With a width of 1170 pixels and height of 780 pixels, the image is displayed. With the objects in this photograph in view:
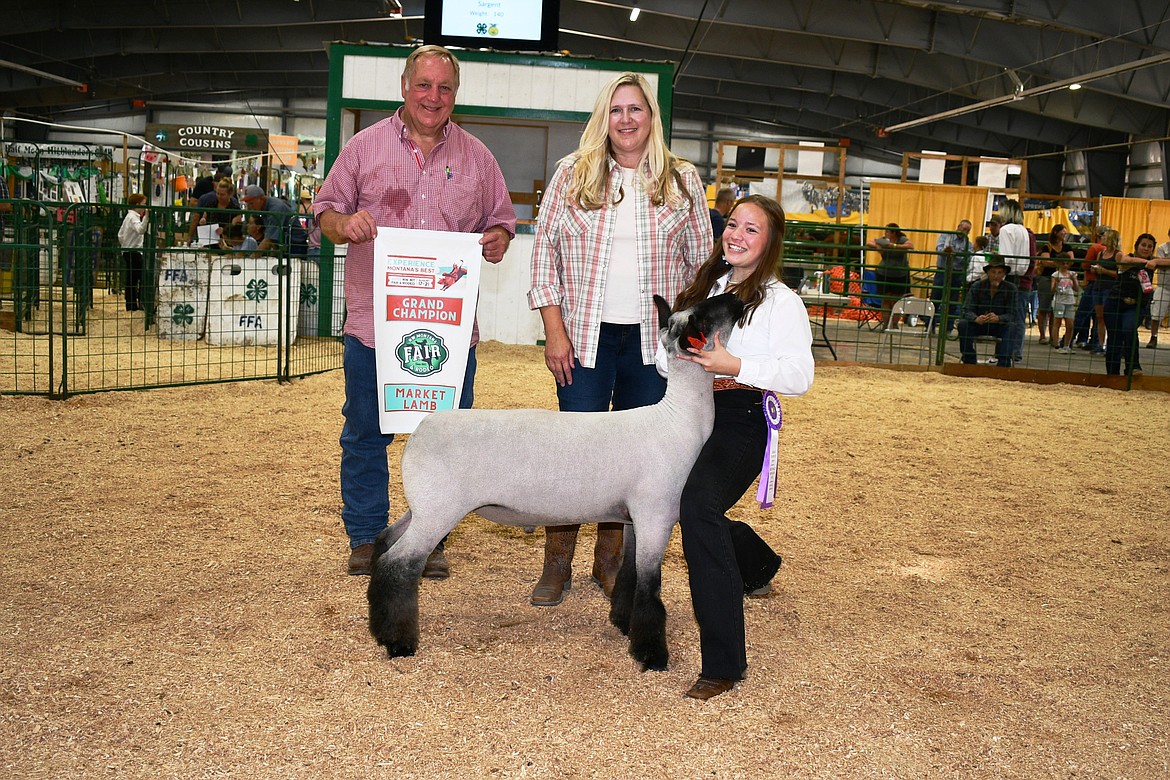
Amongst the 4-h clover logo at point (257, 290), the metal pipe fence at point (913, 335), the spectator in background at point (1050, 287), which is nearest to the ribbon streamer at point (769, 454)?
the metal pipe fence at point (913, 335)

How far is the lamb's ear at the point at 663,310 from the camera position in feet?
10.6

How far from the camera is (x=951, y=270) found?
484 inches

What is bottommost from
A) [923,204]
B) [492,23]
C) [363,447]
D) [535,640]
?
[535,640]

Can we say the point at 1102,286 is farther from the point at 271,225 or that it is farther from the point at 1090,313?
the point at 271,225

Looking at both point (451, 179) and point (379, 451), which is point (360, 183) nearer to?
point (451, 179)

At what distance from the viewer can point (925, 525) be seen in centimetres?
544

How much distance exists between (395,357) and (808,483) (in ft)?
11.0

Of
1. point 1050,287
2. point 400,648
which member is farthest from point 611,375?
point 1050,287

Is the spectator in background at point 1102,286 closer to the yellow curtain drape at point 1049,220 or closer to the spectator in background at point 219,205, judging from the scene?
the spectator in background at point 219,205

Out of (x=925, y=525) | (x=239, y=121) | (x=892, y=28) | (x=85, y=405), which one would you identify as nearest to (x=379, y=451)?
(x=925, y=525)

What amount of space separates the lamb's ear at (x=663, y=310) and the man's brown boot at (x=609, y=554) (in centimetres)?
109

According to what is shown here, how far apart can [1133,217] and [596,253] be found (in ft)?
88.4

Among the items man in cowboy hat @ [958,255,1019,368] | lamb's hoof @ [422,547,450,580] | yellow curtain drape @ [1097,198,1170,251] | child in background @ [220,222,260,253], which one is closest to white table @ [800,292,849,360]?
man in cowboy hat @ [958,255,1019,368]

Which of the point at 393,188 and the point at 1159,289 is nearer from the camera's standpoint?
the point at 393,188
